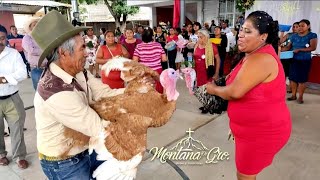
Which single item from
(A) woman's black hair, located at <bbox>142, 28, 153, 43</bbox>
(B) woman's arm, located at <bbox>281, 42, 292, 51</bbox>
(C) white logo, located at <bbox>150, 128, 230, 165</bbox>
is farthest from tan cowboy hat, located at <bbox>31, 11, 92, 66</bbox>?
(B) woman's arm, located at <bbox>281, 42, 292, 51</bbox>

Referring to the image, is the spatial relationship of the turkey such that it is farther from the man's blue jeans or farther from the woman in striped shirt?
the woman in striped shirt

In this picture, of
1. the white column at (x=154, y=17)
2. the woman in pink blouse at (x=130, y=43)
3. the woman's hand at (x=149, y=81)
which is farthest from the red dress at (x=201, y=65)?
the white column at (x=154, y=17)

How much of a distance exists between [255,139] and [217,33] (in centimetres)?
535

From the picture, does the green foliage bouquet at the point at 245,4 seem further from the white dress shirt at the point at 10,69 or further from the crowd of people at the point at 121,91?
the white dress shirt at the point at 10,69

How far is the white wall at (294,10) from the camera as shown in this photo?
733 centimetres

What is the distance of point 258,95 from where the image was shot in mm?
1849

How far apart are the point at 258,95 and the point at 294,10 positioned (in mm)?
7003

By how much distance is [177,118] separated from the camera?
197 inches

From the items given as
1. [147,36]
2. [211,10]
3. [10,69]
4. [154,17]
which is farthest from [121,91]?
[154,17]

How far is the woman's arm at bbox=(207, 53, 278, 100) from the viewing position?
177 centimetres

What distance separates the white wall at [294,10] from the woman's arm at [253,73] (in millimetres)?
6855

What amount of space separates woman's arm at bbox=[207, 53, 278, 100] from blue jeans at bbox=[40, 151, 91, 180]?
1.15 meters

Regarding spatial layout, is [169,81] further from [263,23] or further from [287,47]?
[287,47]

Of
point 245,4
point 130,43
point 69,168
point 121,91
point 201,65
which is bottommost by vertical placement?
point 69,168
